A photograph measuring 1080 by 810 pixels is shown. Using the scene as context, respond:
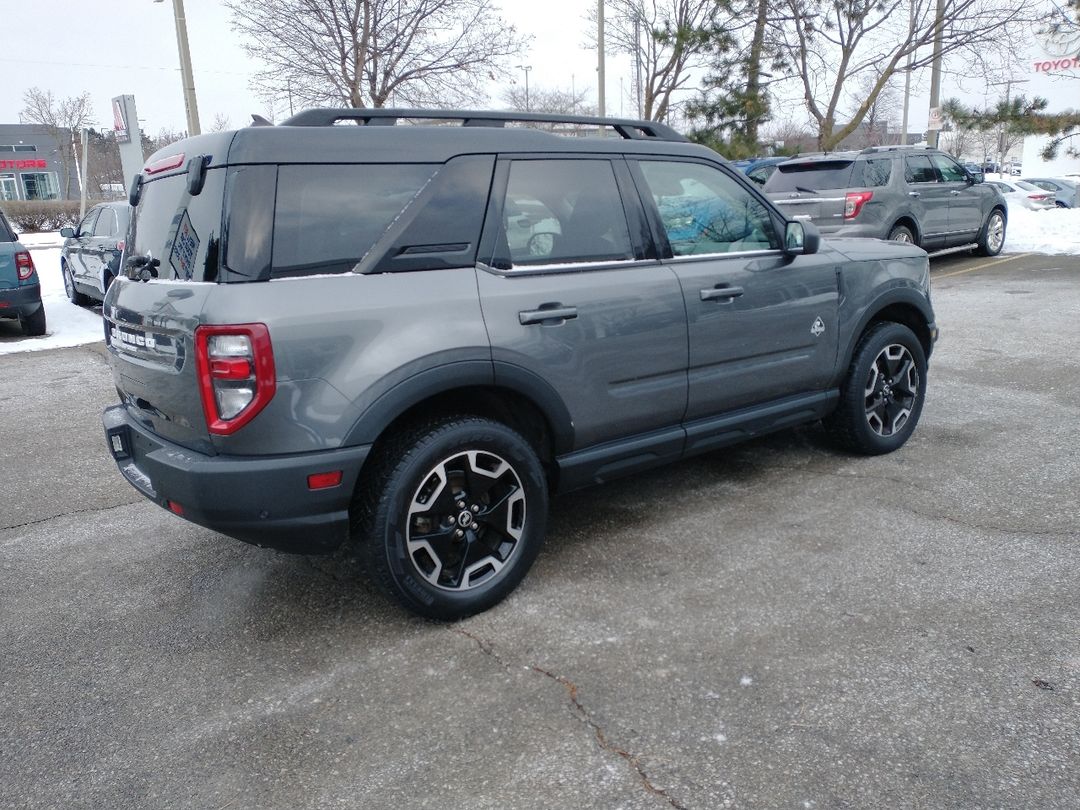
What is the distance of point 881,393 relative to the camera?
4930 mm

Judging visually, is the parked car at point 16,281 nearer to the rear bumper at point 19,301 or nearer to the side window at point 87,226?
the rear bumper at point 19,301

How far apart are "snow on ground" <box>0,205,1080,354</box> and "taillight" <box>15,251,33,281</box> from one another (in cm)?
79

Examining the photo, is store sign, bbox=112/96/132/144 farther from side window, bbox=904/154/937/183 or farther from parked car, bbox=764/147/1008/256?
side window, bbox=904/154/937/183

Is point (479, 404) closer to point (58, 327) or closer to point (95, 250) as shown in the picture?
point (58, 327)

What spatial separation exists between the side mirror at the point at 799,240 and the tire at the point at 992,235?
11.8 meters

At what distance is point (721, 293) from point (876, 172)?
890 cm

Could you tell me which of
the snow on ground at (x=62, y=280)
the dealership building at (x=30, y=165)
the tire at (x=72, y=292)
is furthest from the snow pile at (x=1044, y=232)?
the dealership building at (x=30, y=165)

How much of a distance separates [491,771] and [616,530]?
1813 mm

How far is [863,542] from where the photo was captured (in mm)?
3896

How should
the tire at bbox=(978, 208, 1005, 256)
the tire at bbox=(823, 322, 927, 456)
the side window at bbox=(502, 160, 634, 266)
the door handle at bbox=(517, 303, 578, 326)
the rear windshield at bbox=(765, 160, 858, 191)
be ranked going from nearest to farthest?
the door handle at bbox=(517, 303, 578, 326) → the side window at bbox=(502, 160, 634, 266) → the tire at bbox=(823, 322, 927, 456) → the rear windshield at bbox=(765, 160, 858, 191) → the tire at bbox=(978, 208, 1005, 256)

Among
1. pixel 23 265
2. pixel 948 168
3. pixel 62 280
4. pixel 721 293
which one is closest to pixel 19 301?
pixel 23 265

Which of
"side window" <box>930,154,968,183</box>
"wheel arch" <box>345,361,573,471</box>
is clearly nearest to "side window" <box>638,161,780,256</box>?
"wheel arch" <box>345,361,573,471</box>

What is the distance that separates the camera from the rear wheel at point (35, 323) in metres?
10.6

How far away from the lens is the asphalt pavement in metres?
2.46
